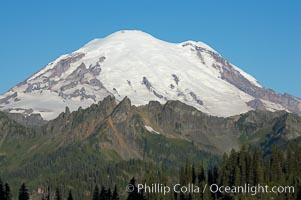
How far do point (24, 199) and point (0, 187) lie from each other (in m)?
14.1

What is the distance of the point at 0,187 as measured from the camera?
169500mm

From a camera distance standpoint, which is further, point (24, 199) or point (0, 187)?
point (24, 199)

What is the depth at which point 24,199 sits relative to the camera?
599 feet
